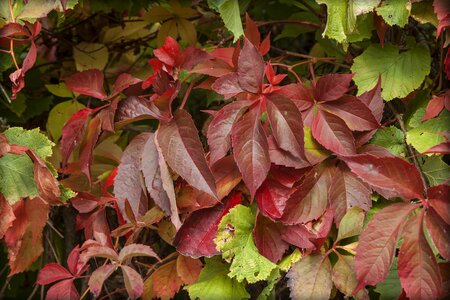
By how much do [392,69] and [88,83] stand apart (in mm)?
553

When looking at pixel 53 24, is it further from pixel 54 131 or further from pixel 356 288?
pixel 356 288

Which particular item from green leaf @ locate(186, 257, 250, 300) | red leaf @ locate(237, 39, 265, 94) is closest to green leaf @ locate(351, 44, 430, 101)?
red leaf @ locate(237, 39, 265, 94)

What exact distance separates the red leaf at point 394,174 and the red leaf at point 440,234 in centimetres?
4

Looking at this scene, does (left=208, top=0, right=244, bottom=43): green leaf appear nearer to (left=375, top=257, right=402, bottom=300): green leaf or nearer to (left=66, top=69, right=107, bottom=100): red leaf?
(left=66, top=69, right=107, bottom=100): red leaf

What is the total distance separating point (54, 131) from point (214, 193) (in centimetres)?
63

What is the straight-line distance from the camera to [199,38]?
1.73 meters

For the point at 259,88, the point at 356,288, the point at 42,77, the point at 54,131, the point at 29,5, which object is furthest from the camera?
the point at 42,77

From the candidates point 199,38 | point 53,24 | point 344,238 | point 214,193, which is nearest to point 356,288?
point 344,238

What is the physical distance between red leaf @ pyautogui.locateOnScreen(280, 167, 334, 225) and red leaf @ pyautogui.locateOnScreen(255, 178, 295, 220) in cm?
2

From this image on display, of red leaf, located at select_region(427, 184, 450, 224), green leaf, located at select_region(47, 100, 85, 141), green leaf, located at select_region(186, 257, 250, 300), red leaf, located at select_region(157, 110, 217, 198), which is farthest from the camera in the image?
green leaf, located at select_region(47, 100, 85, 141)

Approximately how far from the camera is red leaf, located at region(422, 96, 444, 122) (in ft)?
3.38

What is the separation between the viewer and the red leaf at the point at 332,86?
39.7 inches

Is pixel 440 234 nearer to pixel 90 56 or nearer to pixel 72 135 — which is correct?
pixel 72 135

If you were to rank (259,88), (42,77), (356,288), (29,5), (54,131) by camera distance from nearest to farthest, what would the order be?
(356,288) → (259,88) → (29,5) → (54,131) → (42,77)
